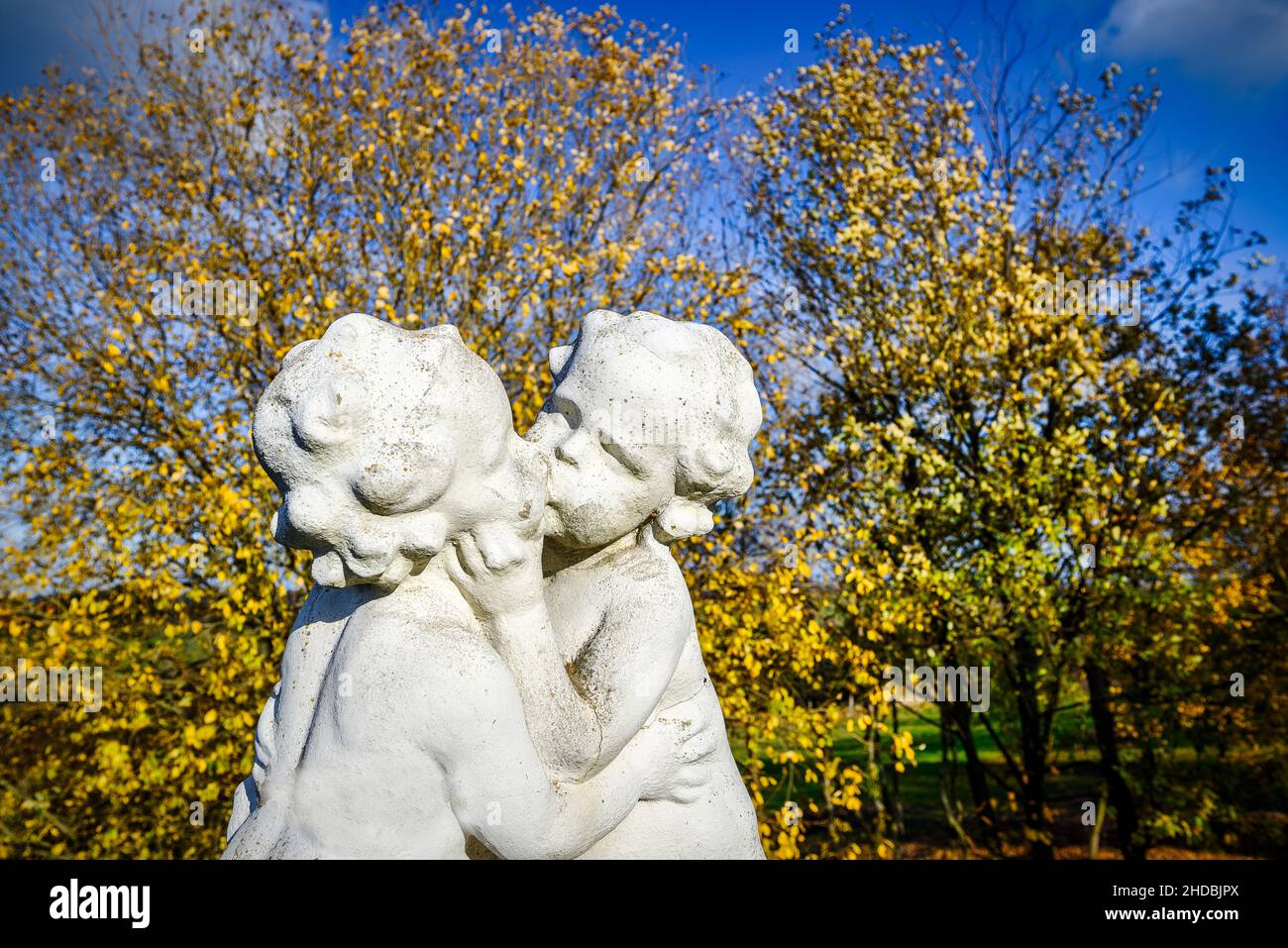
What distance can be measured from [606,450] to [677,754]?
82cm

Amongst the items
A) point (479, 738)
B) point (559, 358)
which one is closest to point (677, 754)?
point (479, 738)

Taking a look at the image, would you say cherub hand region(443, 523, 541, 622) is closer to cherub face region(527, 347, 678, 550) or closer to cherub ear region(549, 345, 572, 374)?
cherub face region(527, 347, 678, 550)

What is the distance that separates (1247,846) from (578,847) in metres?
10.3

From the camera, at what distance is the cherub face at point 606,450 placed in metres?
2.38

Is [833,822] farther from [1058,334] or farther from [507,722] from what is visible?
[507,722]

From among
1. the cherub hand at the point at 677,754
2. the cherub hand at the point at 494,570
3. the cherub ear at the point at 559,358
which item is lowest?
the cherub hand at the point at 677,754

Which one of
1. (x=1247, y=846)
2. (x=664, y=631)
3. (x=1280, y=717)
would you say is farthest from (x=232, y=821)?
(x=1247, y=846)

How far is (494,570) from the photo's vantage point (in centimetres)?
220

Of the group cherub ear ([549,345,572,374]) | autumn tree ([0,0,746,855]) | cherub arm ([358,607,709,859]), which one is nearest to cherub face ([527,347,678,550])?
cherub ear ([549,345,572,374])

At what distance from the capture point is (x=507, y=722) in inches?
81.0

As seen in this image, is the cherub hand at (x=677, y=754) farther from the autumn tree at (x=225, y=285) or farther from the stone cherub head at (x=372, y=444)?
the autumn tree at (x=225, y=285)

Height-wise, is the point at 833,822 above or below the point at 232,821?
below

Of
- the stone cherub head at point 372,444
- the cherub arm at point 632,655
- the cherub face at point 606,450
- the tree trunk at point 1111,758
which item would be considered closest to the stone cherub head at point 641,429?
the cherub face at point 606,450

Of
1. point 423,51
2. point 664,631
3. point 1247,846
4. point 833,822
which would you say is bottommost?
point 1247,846
